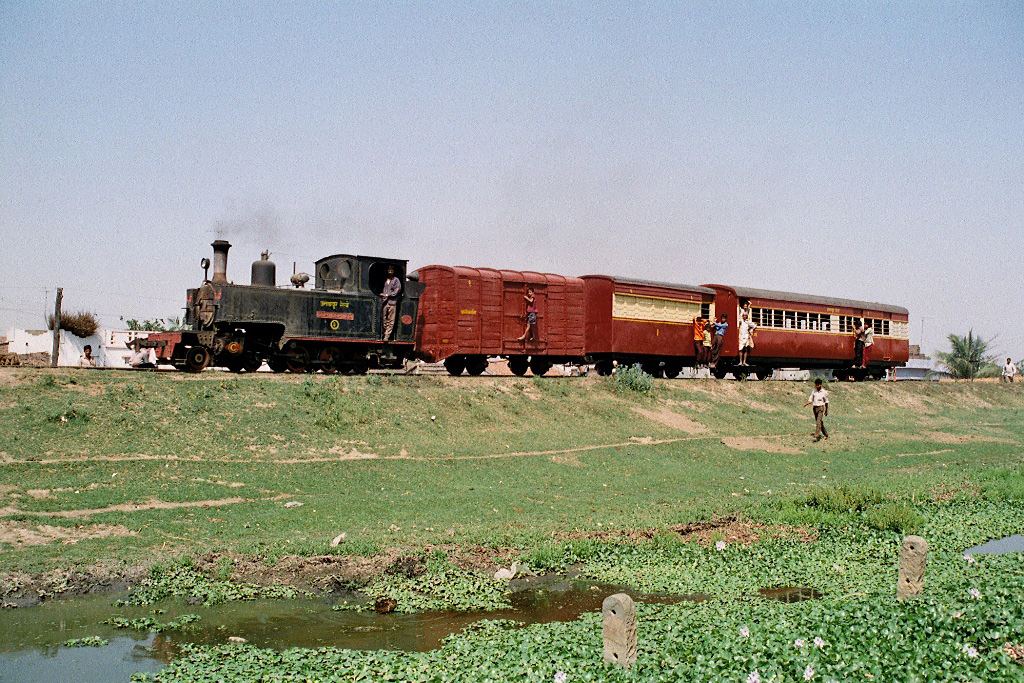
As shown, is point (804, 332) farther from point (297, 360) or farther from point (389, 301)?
point (297, 360)

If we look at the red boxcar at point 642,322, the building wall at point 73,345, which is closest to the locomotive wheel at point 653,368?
the red boxcar at point 642,322

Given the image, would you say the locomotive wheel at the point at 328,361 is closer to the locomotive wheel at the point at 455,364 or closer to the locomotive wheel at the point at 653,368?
the locomotive wheel at the point at 455,364

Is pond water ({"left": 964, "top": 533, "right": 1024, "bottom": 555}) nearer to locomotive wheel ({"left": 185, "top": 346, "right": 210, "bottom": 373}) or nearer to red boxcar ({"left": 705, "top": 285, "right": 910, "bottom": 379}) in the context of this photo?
locomotive wheel ({"left": 185, "top": 346, "right": 210, "bottom": 373})

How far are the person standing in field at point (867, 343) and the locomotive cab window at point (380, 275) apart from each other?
24550 mm

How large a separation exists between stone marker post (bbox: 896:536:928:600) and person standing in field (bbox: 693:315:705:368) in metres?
24.3

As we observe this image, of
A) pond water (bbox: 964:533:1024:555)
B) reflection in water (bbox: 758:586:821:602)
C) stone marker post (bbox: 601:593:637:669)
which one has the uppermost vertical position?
stone marker post (bbox: 601:593:637:669)

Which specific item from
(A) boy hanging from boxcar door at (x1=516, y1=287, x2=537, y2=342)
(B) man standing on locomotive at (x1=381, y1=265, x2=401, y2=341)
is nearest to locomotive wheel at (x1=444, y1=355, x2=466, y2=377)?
(A) boy hanging from boxcar door at (x1=516, y1=287, x2=537, y2=342)

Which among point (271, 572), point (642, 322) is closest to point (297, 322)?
point (271, 572)

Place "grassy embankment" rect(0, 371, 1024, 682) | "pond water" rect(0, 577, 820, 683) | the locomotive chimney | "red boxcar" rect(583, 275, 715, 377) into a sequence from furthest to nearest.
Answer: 1. "red boxcar" rect(583, 275, 715, 377)
2. the locomotive chimney
3. "pond water" rect(0, 577, 820, 683)
4. "grassy embankment" rect(0, 371, 1024, 682)

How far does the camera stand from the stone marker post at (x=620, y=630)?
6.41 metres

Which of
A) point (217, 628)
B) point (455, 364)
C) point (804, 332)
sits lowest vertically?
point (217, 628)

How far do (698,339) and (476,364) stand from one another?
32.2ft

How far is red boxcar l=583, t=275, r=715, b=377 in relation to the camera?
29156 mm

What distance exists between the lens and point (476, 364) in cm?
2761
